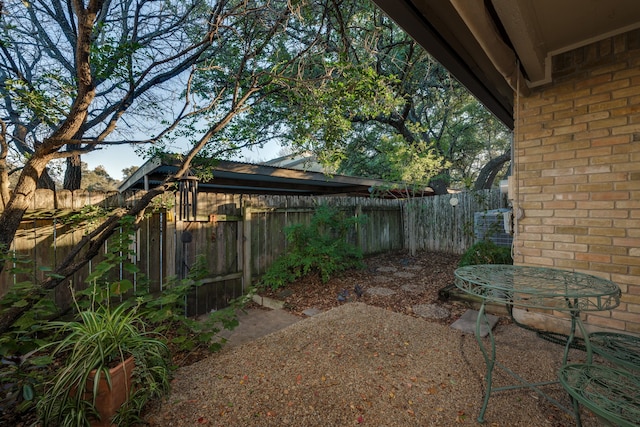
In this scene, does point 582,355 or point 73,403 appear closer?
point 73,403

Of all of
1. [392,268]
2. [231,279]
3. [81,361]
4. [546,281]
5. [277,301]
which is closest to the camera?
[81,361]

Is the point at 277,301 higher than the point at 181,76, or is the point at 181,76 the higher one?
the point at 181,76

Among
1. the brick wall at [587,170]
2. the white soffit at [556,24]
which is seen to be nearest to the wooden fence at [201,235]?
the white soffit at [556,24]

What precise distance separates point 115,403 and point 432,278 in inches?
188

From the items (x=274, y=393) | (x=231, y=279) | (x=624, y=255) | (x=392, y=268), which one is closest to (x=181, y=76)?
(x=231, y=279)

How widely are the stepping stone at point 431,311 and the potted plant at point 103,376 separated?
2807 mm

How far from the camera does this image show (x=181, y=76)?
6246mm

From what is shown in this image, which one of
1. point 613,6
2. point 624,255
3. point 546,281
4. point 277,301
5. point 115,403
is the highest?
point 613,6

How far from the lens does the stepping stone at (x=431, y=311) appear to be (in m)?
3.34

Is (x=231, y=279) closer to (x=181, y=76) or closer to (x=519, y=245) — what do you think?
(x=519, y=245)

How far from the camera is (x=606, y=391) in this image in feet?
4.07

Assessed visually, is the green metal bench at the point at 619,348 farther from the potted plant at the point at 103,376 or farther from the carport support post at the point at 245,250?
the carport support post at the point at 245,250

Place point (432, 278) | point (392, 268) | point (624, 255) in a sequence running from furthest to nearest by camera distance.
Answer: point (392, 268), point (432, 278), point (624, 255)

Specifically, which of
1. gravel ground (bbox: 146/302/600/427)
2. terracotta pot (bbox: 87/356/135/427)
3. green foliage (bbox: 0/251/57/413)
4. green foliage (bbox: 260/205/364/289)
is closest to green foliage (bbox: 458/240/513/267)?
gravel ground (bbox: 146/302/600/427)
